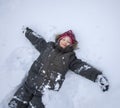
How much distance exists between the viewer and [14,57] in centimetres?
261

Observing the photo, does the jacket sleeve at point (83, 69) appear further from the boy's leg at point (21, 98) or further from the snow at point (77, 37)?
the boy's leg at point (21, 98)

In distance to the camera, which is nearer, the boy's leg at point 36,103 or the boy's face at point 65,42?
the boy's leg at point 36,103

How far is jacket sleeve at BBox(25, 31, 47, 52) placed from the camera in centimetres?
257

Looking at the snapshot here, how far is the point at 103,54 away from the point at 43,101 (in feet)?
2.51

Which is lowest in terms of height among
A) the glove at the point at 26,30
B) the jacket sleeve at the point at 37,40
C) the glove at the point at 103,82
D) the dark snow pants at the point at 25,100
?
the glove at the point at 103,82

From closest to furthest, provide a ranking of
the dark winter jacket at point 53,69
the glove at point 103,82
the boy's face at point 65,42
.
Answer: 1. the glove at point 103,82
2. the dark winter jacket at point 53,69
3. the boy's face at point 65,42

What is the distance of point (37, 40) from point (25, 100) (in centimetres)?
66

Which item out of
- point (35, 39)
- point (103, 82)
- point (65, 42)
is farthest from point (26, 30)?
point (103, 82)

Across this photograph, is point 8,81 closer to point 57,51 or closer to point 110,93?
point 57,51

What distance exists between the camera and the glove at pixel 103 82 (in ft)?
7.35

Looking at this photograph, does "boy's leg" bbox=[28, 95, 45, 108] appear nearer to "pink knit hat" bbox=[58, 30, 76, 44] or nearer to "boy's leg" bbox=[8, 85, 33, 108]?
"boy's leg" bbox=[8, 85, 33, 108]

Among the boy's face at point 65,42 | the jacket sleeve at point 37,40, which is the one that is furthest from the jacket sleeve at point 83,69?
the jacket sleeve at point 37,40

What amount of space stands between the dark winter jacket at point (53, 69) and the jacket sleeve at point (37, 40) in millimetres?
111

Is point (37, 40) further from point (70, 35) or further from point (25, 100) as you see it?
point (25, 100)
